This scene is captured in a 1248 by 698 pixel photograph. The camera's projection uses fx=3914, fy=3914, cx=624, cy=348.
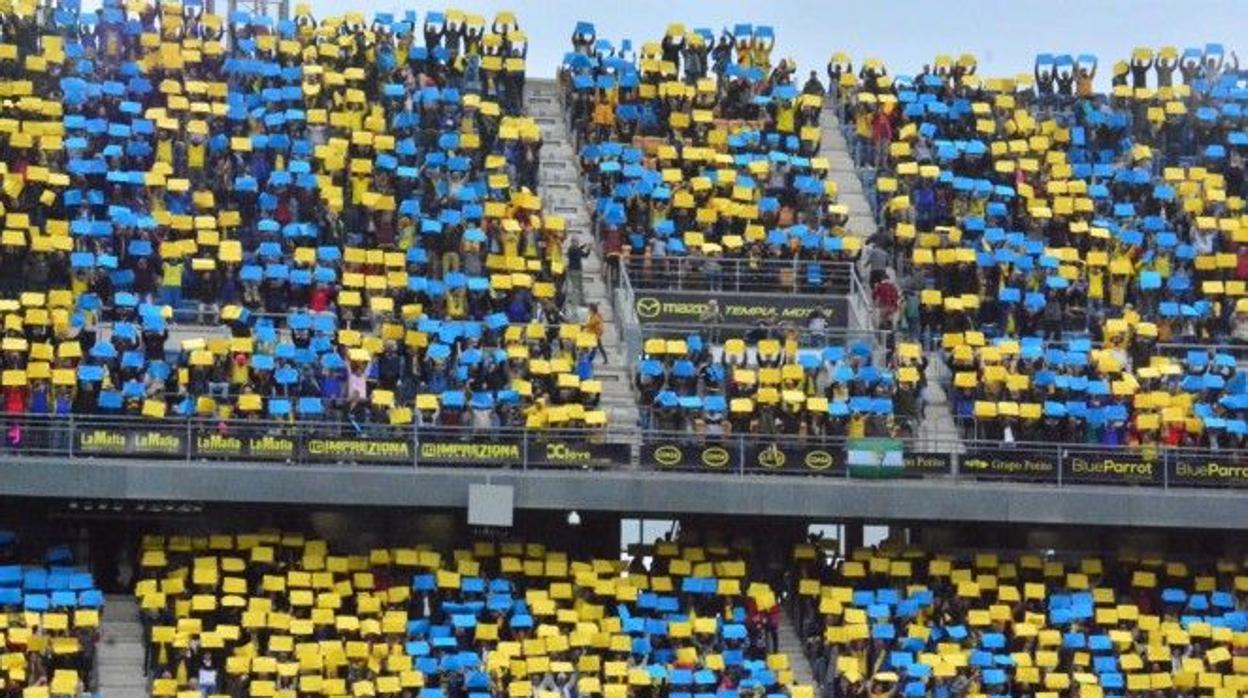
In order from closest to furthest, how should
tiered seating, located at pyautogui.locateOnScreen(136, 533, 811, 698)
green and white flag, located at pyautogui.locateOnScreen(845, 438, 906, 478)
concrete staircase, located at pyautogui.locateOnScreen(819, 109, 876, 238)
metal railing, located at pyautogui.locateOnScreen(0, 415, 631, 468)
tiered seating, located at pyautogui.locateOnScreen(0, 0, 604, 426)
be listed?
tiered seating, located at pyautogui.locateOnScreen(136, 533, 811, 698) → metal railing, located at pyautogui.locateOnScreen(0, 415, 631, 468) → tiered seating, located at pyautogui.locateOnScreen(0, 0, 604, 426) → green and white flag, located at pyautogui.locateOnScreen(845, 438, 906, 478) → concrete staircase, located at pyautogui.locateOnScreen(819, 109, 876, 238)

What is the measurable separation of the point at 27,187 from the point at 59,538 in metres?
6.04

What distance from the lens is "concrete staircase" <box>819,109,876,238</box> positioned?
66750 millimetres

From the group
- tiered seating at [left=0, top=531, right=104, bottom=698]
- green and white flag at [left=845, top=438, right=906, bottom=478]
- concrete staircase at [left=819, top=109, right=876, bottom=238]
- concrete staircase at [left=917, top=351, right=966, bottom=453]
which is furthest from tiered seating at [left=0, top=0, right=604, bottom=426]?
concrete staircase at [left=819, top=109, right=876, bottom=238]

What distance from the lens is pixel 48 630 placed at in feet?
180

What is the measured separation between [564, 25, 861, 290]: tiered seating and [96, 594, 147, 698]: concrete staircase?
1074 centimetres

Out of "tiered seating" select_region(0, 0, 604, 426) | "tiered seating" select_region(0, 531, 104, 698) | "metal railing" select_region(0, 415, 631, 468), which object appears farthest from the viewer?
"tiered seating" select_region(0, 0, 604, 426)

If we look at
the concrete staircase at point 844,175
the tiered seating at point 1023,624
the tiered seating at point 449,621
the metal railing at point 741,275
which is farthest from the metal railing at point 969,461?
the concrete staircase at point 844,175

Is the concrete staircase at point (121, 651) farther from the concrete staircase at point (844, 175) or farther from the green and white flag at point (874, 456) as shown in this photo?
the concrete staircase at point (844, 175)

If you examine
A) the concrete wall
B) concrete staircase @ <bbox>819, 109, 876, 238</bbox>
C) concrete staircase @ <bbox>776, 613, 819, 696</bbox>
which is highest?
concrete staircase @ <bbox>819, 109, 876, 238</bbox>

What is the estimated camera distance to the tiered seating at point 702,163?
6378 centimetres

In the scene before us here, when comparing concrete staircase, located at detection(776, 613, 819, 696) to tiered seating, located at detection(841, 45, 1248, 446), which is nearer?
concrete staircase, located at detection(776, 613, 819, 696)

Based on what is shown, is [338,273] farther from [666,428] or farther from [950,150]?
[950,150]

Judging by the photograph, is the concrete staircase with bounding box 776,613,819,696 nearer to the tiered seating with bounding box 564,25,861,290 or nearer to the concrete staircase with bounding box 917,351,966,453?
the concrete staircase with bounding box 917,351,966,453

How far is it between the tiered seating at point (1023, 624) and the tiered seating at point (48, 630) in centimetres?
1066
